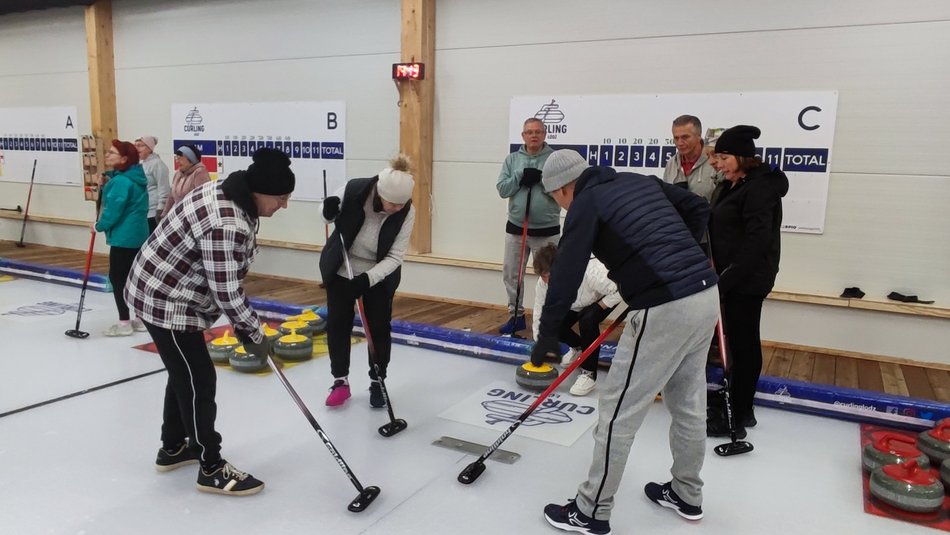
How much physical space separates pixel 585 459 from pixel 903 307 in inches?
119

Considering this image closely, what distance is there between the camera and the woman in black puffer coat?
311cm

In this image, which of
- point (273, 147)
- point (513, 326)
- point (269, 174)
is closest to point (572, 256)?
point (269, 174)

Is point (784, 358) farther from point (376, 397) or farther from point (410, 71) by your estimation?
point (410, 71)

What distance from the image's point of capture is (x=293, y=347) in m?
4.36

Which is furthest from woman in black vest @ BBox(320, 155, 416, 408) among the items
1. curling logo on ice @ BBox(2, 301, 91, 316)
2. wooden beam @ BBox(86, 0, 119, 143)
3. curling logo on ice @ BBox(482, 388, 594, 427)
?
wooden beam @ BBox(86, 0, 119, 143)

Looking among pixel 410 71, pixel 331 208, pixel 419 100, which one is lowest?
pixel 331 208

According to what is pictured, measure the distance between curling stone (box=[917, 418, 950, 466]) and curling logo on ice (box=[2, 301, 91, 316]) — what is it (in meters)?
6.00

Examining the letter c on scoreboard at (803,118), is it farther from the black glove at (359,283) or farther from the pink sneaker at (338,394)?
the pink sneaker at (338,394)

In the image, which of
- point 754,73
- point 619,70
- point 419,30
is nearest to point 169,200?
point 419,30

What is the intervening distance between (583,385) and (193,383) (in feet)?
7.20

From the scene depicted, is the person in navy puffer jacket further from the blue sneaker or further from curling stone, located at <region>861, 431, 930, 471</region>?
the blue sneaker

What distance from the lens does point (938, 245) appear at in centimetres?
471

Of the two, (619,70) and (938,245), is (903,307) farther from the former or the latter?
(619,70)

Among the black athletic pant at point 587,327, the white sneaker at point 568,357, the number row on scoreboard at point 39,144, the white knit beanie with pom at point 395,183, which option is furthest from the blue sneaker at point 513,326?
the number row on scoreboard at point 39,144
